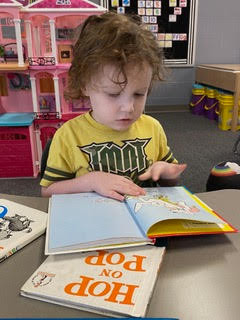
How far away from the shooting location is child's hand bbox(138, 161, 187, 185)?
705 millimetres

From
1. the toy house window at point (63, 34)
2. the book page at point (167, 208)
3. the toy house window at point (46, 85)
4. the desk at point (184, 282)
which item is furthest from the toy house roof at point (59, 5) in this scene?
the desk at point (184, 282)

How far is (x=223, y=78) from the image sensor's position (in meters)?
3.29

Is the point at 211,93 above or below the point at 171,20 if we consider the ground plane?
below

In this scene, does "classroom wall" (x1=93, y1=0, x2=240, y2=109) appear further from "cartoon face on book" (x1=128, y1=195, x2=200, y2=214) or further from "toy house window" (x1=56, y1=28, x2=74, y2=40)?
"cartoon face on book" (x1=128, y1=195, x2=200, y2=214)

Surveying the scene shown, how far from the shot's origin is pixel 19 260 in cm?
47

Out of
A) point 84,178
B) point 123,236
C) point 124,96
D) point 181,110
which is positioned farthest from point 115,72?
point 181,110

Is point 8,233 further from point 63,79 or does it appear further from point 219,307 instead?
point 63,79

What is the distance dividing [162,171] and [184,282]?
333mm

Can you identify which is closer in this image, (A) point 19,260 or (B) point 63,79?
(A) point 19,260

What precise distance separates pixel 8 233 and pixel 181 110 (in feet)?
12.3

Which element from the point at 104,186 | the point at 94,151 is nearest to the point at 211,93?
the point at 94,151

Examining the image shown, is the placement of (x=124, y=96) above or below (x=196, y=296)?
above

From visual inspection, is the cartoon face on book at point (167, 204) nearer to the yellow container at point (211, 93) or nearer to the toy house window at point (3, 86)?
the toy house window at point (3, 86)

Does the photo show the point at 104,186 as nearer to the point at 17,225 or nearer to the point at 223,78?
the point at 17,225
